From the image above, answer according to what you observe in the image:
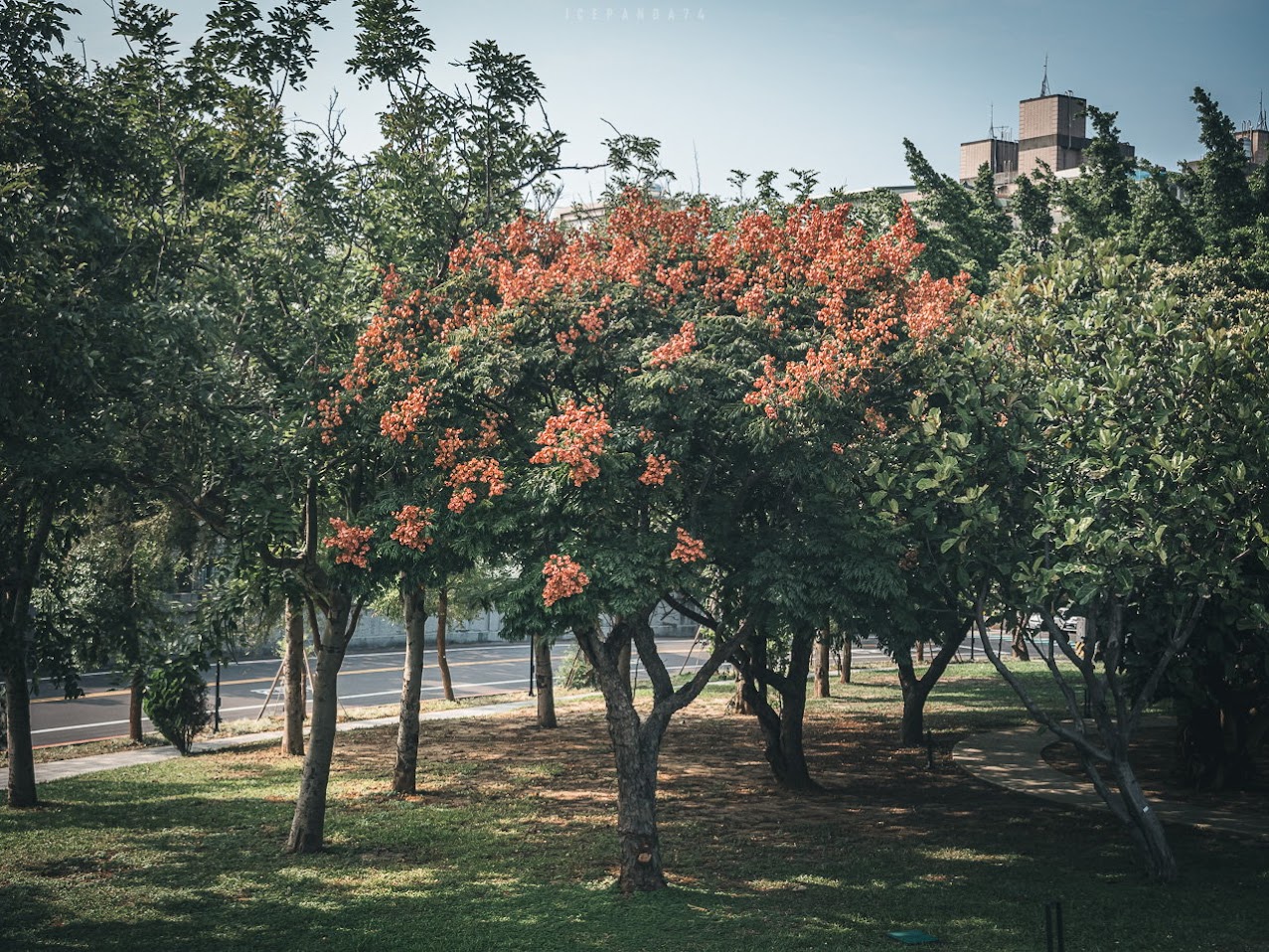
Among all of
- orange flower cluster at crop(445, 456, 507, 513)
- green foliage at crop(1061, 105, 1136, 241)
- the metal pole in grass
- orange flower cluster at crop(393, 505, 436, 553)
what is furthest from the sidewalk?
green foliage at crop(1061, 105, 1136, 241)

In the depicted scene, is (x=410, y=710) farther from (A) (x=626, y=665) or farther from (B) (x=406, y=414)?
(B) (x=406, y=414)

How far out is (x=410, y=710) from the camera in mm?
18219

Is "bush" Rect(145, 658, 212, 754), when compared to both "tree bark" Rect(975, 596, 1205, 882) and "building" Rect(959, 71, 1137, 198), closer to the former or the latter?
"tree bark" Rect(975, 596, 1205, 882)

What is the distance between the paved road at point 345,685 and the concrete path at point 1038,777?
8.12 m

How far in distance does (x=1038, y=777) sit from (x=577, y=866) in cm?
958

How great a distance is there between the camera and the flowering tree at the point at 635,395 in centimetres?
1117

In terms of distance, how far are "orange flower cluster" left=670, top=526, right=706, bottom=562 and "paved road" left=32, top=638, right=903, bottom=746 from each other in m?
12.3

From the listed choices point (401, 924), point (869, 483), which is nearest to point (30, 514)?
point (401, 924)

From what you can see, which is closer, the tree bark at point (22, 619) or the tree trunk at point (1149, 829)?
the tree trunk at point (1149, 829)

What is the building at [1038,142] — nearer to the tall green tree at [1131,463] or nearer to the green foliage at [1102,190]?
the green foliage at [1102,190]

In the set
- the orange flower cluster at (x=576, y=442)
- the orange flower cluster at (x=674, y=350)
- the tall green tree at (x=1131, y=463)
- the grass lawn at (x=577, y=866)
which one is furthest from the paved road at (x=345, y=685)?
the tall green tree at (x=1131, y=463)

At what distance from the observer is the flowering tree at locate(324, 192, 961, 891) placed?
36.7 feet

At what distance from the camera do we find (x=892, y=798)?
698 inches

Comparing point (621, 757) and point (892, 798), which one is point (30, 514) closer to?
point (621, 757)
